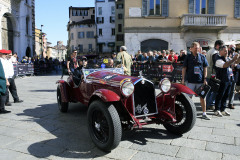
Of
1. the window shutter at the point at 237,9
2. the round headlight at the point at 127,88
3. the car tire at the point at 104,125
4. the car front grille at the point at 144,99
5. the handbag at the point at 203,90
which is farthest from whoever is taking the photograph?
the window shutter at the point at 237,9

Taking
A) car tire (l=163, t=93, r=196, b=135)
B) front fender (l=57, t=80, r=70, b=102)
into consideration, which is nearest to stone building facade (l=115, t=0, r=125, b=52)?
front fender (l=57, t=80, r=70, b=102)

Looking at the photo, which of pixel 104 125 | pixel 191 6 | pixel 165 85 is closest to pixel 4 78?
pixel 104 125

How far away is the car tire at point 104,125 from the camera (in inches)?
118

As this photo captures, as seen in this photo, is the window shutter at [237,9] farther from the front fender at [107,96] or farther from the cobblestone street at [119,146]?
the front fender at [107,96]

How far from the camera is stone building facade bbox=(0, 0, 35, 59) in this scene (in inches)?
785

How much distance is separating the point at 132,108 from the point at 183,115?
997 millimetres

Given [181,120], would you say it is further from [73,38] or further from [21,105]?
[73,38]

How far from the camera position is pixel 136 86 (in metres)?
3.57

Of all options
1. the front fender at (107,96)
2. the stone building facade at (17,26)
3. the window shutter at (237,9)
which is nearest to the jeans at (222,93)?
the front fender at (107,96)

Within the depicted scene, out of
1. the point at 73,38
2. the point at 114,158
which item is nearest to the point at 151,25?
the point at 114,158

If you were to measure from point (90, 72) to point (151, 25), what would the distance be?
13.7 meters

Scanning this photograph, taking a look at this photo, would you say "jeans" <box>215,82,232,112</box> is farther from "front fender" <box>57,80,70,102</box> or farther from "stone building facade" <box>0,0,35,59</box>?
"stone building facade" <box>0,0,35,59</box>

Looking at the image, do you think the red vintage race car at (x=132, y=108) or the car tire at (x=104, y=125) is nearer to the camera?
the car tire at (x=104, y=125)

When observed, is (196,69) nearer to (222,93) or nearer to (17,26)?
(222,93)
